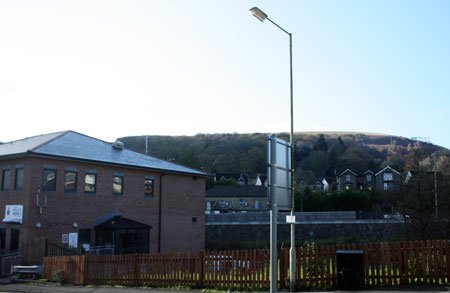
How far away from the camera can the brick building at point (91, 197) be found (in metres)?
23.4

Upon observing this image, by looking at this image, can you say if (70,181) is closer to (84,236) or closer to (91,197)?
(91,197)

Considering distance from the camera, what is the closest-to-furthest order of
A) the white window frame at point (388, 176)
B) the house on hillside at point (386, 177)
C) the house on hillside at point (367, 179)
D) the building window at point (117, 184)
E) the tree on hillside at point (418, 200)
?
the tree on hillside at point (418, 200) → the building window at point (117, 184) → the house on hillside at point (386, 177) → the white window frame at point (388, 176) → the house on hillside at point (367, 179)

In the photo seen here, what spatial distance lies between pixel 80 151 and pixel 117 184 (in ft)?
11.5

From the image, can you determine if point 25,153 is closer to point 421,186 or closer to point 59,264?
point 59,264

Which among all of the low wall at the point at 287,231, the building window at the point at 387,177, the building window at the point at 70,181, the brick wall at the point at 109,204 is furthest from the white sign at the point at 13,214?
the building window at the point at 387,177

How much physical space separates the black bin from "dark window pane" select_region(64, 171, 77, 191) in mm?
18473

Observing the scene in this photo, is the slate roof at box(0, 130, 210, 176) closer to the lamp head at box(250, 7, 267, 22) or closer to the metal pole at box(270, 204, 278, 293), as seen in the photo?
the lamp head at box(250, 7, 267, 22)

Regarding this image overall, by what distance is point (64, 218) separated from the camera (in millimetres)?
24594

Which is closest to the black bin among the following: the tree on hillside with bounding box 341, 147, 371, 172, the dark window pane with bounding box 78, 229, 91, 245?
the dark window pane with bounding box 78, 229, 91, 245

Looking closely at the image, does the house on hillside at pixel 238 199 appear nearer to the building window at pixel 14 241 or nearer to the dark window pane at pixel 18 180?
the dark window pane at pixel 18 180

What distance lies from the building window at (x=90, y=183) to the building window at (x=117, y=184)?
1.61 m

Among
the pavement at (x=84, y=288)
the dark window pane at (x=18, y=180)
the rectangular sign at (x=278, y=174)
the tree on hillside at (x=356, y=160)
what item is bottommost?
the pavement at (x=84, y=288)

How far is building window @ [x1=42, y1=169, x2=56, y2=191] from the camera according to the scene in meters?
23.9

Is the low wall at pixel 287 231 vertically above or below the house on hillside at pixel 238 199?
below
